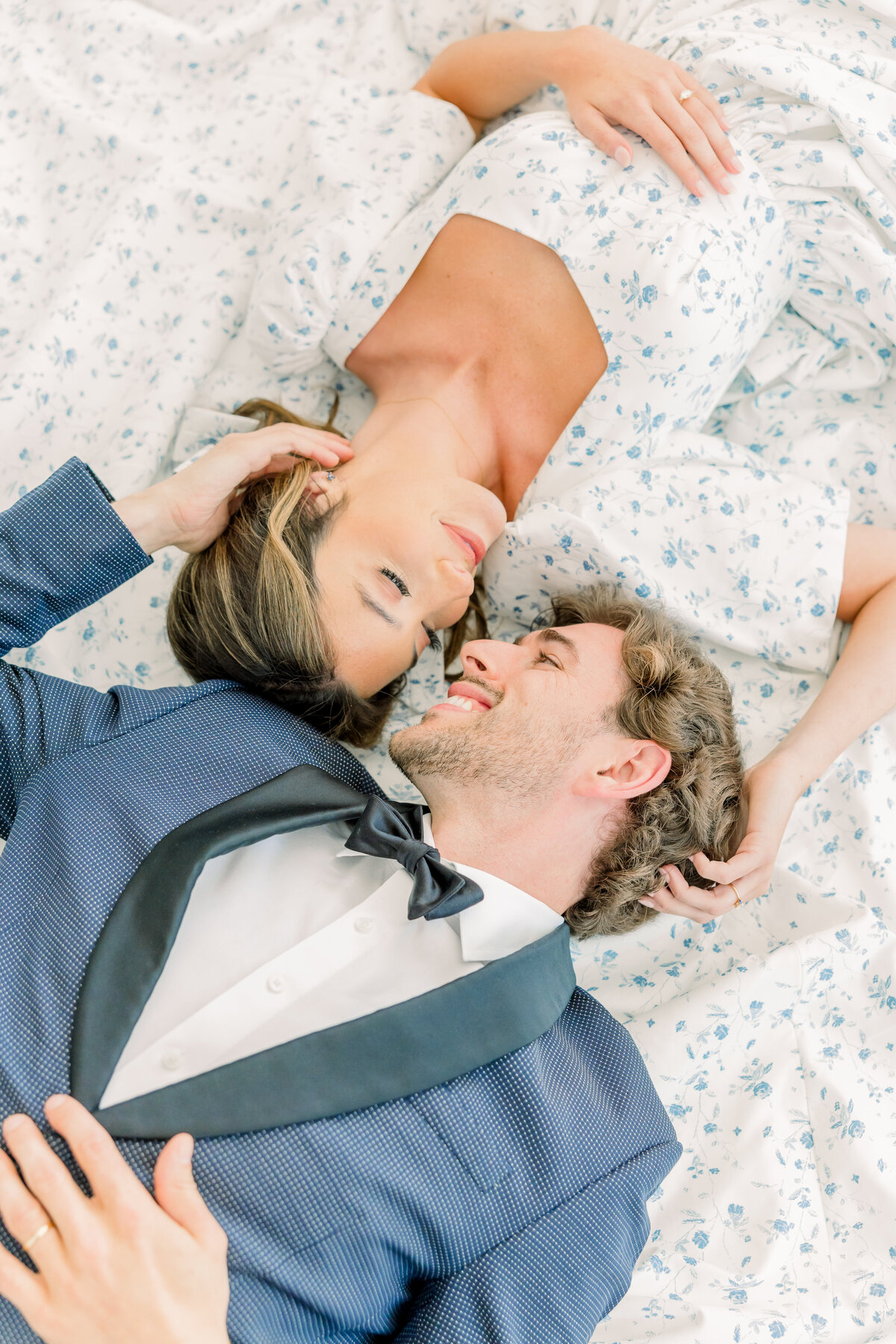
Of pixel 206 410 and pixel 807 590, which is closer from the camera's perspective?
pixel 807 590

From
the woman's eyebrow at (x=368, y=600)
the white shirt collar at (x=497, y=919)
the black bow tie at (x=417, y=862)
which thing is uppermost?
the woman's eyebrow at (x=368, y=600)

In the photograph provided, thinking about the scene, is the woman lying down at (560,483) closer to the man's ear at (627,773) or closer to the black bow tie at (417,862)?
the man's ear at (627,773)

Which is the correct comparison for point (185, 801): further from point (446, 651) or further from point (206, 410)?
point (206, 410)

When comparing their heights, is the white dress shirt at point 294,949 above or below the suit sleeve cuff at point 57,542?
below

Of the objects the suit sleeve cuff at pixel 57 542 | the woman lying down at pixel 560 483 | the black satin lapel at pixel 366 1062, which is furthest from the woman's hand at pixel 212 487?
the black satin lapel at pixel 366 1062

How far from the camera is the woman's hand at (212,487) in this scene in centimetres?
201

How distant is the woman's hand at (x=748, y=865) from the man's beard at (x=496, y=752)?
354 millimetres

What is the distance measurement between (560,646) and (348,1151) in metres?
0.99

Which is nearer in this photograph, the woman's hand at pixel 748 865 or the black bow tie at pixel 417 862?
the black bow tie at pixel 417 862

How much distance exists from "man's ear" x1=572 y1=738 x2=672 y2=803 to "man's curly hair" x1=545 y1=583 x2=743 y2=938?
4 cm

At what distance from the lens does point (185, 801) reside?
5.63 feet

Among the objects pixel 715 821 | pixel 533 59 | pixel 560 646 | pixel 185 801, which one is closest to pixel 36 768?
pixel 185 801

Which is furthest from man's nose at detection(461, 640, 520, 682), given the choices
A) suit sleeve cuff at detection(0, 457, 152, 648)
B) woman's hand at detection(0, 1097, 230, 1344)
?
woman's hand at detection(0, 1097, 230, 1344)

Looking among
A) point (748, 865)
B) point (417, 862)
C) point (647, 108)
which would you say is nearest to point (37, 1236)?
point (417, 862)
